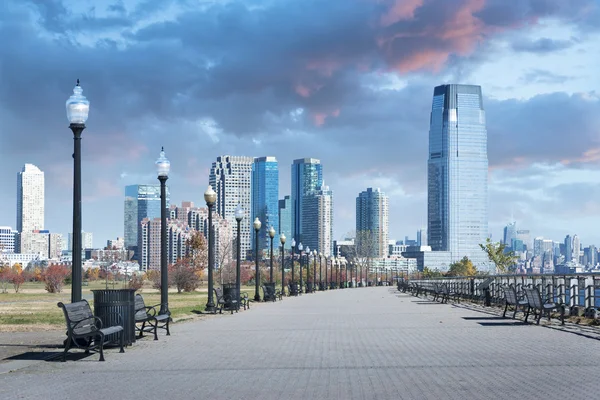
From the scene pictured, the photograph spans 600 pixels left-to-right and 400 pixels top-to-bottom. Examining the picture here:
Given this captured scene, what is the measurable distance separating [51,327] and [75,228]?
309 inches

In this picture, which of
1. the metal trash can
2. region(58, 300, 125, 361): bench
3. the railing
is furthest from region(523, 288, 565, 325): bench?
region(58, 300, 125, 361): bench

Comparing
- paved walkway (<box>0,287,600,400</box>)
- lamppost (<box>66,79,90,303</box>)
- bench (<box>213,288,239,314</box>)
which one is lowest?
bench (<box>213,288,239,314</box>)

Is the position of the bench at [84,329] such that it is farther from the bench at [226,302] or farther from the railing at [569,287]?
the bench at [226,302]

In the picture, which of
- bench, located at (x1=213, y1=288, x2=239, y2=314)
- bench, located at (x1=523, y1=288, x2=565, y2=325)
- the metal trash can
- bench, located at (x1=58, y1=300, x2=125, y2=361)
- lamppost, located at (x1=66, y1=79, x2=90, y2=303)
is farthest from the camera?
bench, located at (x1=213, y1=288, x2=239, y2=314)

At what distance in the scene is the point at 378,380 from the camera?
11.7m

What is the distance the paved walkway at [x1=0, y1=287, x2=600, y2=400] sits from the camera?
1069cm

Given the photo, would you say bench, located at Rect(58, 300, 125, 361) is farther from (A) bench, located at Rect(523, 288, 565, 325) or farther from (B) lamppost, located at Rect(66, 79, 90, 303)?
(A) bench, located at Rect(523, 288, 565, 325)

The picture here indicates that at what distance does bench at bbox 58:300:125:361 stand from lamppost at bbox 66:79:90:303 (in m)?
0.49

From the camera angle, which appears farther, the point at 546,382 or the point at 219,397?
the point at 546,382

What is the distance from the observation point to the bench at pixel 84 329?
14.3 m

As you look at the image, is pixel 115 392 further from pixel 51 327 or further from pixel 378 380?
pixel 51 327

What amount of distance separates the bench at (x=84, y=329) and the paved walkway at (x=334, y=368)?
0.35 m

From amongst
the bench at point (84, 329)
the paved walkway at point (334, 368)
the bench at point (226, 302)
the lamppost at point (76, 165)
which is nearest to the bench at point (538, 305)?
the paved walkway at point (334, 368)

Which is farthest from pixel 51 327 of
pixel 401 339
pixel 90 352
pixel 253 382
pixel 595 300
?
pixel 595 300
